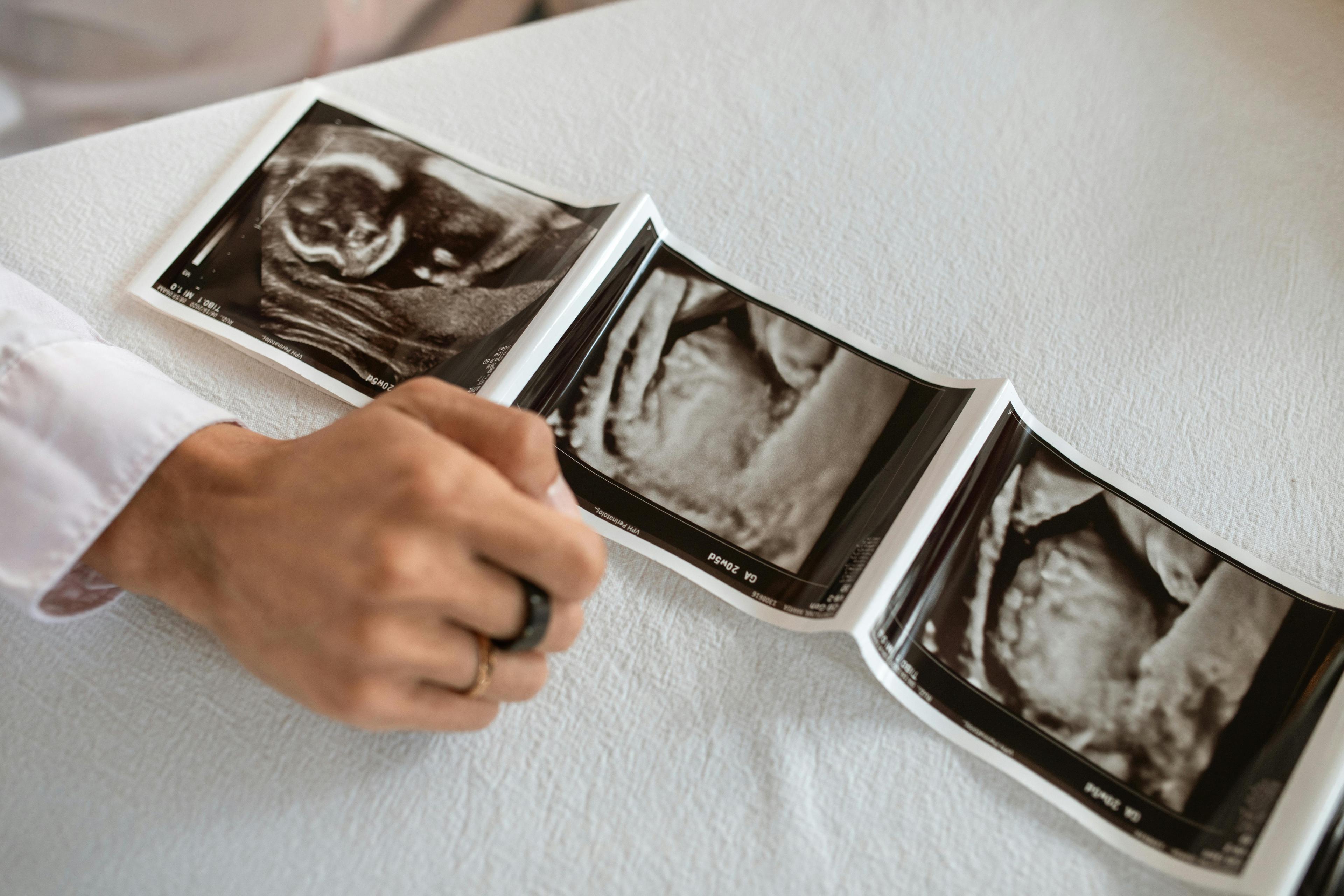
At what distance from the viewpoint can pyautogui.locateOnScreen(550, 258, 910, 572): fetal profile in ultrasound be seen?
49 cm

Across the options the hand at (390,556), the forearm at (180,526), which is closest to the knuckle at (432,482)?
the hand at (390,556)

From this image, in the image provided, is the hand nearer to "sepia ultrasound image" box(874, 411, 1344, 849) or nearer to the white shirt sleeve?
the white shirt sleeve

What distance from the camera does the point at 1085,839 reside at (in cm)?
43

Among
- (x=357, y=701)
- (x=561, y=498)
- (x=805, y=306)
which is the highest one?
(x=805, y=306)

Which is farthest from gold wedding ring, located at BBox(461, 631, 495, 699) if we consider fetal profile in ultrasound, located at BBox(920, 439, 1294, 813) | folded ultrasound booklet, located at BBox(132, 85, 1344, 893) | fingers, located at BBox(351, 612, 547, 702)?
fetal profile in ultrasound, located at BBox(920, 439, 1294, 813)

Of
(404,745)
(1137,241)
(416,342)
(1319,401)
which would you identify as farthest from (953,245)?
(404,745)

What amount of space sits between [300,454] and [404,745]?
16cm

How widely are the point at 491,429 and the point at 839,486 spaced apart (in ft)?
0.69

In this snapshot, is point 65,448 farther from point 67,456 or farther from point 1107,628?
point 1107,628

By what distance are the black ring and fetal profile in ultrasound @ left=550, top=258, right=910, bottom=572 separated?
0.12m

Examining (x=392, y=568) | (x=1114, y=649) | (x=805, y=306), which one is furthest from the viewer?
(x=805, y=306)

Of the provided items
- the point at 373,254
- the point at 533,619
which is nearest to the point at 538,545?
the point at 533,619

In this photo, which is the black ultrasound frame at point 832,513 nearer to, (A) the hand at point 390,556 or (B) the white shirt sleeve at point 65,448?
(A) the hand at point 390,556

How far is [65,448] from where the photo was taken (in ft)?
1.40
